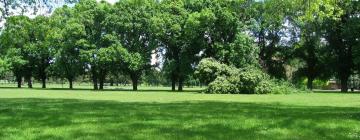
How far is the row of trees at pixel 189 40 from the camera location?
6544cm

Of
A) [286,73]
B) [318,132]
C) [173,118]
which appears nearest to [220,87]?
[286,73]

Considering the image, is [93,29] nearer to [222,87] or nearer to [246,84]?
[222,87]

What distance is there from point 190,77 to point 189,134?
58.7m

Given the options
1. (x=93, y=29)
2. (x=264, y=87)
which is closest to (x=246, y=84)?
(x=264, y=87)

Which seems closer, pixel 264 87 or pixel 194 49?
pixel 264 87

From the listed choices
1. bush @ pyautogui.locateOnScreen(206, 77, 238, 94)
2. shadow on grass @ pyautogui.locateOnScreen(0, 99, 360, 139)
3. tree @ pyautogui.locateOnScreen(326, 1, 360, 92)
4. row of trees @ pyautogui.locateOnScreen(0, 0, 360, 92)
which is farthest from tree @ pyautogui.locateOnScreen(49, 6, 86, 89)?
shadow on grass @ pyautogui.locateOnScreen(0, 99, 360, 139)

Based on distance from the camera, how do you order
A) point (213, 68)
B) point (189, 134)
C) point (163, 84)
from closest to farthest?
1. point (189, 134)
2. point (213, 68)
3. point (163, 84)

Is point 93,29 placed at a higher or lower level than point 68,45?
higher

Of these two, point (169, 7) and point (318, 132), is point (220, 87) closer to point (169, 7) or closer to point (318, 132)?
point (169, 7)

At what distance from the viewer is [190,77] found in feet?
233

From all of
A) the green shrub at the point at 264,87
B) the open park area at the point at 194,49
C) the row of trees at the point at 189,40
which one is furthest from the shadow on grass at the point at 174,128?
the row of trees at the point at 189,40

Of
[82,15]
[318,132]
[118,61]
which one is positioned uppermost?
[82,15]

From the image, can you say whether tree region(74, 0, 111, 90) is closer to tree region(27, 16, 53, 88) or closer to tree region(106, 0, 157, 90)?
tree region(106, 0, 157, 90)

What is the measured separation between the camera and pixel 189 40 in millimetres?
67938
